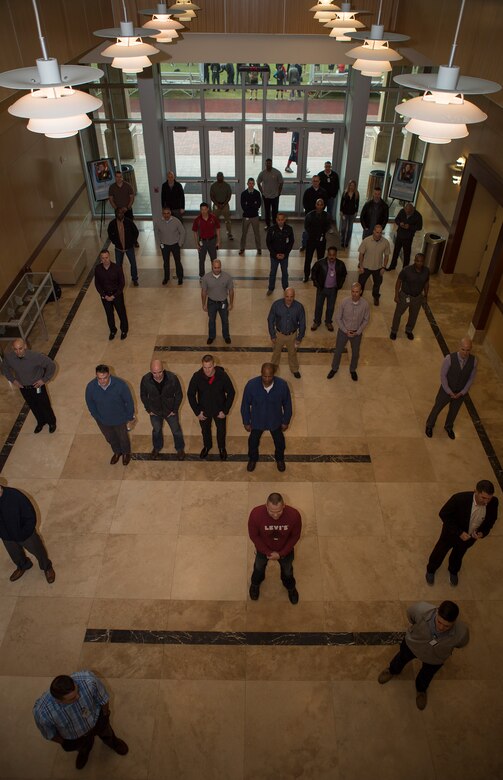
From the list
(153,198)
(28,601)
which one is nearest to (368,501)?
(28,601)

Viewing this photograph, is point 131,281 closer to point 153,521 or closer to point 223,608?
point 153,521

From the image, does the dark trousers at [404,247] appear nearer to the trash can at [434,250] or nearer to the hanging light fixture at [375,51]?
the trash can at [434,250]

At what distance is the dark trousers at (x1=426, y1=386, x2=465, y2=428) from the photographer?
253 inches

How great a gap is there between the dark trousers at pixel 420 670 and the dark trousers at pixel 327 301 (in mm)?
5284

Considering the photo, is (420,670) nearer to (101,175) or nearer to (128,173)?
(101,175)

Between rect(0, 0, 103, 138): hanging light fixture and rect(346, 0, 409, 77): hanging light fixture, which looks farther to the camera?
rect(346, 0, 409, 77): hanging light fixture

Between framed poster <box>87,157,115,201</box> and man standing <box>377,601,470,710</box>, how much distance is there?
11161 millimetres

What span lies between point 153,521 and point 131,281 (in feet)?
18.6

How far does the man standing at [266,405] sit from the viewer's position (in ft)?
18.0

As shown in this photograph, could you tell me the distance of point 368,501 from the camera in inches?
235

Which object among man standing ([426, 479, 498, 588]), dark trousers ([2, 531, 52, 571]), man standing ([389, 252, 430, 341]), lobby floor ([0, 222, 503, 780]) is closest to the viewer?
lobby floor ([0, 222, 503, 780])

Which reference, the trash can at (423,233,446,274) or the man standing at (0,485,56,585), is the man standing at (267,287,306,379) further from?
the trash can at (423,233,446,274)

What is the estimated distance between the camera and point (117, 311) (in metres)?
8.11

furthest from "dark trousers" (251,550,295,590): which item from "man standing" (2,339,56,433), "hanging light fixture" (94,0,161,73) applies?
"hanging light fixture" (94,0,161,73)
